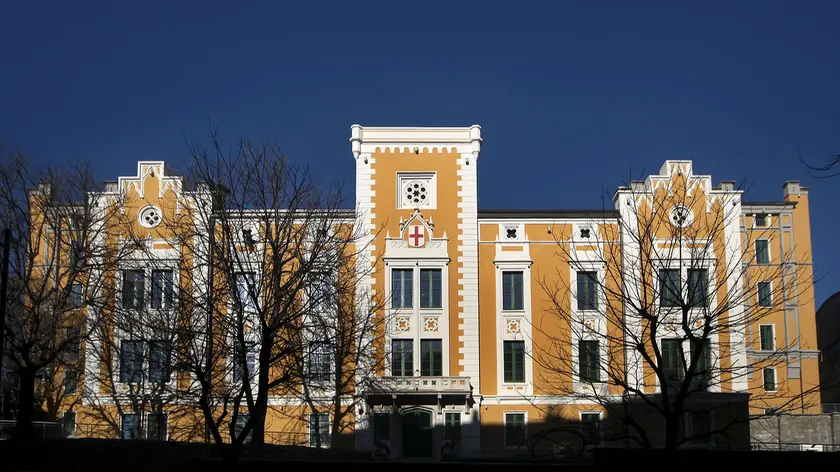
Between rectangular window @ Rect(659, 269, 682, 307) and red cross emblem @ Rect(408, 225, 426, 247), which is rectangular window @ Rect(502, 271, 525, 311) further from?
rectangular window @ Rect(659, 269, 682, 307)

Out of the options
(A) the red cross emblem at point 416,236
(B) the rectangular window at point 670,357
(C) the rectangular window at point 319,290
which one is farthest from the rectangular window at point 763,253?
(C) the rectangular window at point 319,290

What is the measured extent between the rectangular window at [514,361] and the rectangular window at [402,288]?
4987mm

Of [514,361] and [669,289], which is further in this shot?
[514,361]

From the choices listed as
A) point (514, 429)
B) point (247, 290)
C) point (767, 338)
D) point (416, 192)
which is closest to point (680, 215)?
point (247, 290)

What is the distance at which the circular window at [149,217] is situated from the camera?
4462cm

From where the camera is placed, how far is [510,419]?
43312 millimetres

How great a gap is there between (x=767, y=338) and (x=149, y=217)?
32.9 m

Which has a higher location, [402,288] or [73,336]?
[402,288]

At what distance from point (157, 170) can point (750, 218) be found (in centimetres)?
3130

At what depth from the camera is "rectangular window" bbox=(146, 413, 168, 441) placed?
1484 inches

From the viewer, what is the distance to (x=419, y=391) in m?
41.5

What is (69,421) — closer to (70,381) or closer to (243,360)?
(70,381)

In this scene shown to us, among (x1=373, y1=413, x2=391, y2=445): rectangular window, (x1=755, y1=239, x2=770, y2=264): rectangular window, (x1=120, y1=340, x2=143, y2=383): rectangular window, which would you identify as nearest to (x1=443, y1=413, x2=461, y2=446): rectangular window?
(x1=373, y1=413, x2=391, y2=445): rectangular window

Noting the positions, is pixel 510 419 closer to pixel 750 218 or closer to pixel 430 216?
pixel 430 216
